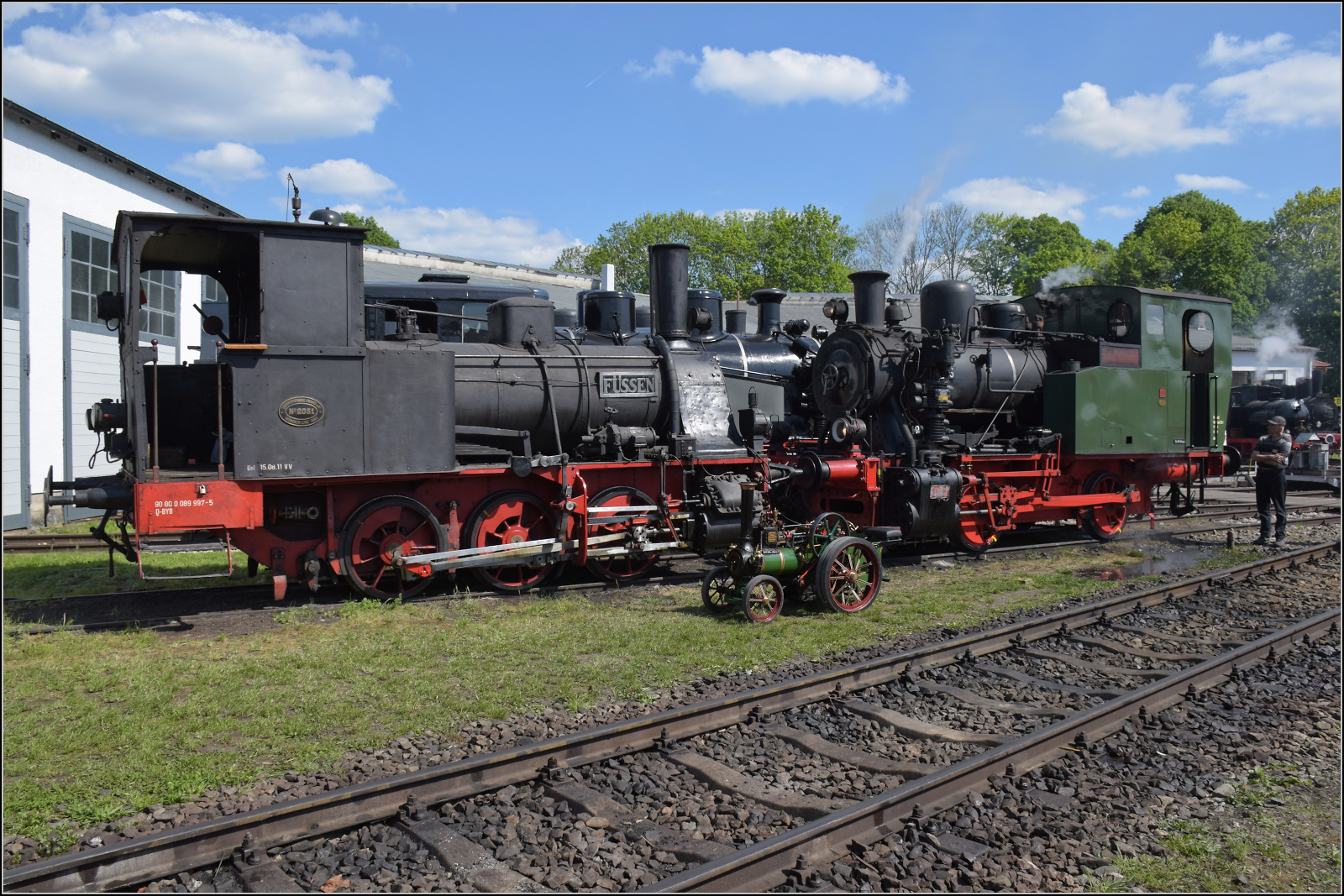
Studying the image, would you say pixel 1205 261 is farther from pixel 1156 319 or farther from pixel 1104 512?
pixel 1104 512

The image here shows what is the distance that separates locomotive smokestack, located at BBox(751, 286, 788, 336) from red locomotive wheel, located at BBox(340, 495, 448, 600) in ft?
25.3

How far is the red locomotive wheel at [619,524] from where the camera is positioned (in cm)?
905

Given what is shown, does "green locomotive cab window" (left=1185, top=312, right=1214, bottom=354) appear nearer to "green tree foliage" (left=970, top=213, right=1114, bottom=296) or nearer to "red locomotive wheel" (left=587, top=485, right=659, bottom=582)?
"red locomotive wheel" (left=587, top=485, right=659, bottom=582)

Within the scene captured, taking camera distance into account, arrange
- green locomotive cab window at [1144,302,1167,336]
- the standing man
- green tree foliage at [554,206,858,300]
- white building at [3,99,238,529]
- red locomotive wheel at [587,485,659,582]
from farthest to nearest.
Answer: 1. green tree foliage at [554,206,858,300]
2. white building at [3,99,238,529]
3. green locomotive cab window at [1144,302,1167,336]
4. the standing man
5. red locomotive wheel at [587,485,659,582]

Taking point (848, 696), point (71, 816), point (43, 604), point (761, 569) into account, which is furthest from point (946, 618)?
point (43, 604)

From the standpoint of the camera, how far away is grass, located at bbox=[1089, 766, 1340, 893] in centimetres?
356

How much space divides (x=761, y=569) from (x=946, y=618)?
174cm

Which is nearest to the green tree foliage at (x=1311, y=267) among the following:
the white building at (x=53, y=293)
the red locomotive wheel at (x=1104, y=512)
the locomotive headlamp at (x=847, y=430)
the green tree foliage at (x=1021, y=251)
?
the green tree foliage at (x=1021, y=251)

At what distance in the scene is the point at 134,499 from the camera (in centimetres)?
699

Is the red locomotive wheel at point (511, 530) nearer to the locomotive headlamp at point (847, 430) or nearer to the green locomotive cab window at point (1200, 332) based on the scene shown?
the locomotive headlamp at point (847, 430)

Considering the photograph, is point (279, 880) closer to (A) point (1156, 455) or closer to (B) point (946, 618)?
(B) point (946, 618)

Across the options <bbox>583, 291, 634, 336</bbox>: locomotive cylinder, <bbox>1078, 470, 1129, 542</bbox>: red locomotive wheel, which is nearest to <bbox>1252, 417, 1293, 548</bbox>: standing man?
<bbox>1078, 470, 1129, 542</bbox>: red locomotive wheel

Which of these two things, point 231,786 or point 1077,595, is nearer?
point 231,786

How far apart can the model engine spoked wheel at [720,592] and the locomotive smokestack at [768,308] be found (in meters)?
7.36
